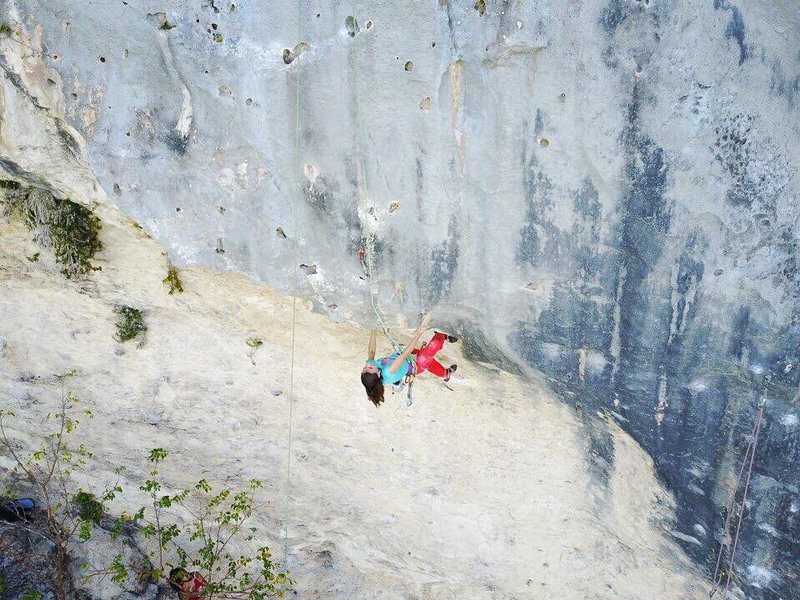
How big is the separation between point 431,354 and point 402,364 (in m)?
0.20

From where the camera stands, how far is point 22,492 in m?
7.08

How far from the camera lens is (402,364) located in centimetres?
420

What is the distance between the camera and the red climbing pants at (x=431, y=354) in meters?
4.29

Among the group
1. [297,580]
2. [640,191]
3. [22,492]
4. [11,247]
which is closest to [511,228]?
[640,191]

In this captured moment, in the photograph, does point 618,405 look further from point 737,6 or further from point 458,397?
point 737,6

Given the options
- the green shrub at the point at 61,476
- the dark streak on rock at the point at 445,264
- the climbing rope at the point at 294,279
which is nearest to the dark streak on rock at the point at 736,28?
the dark streak on rock at the point at 445,264

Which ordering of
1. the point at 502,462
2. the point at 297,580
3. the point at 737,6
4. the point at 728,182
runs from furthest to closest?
the point at 297,580
the point at 502,462
the point at 728,182
the point at 737,6

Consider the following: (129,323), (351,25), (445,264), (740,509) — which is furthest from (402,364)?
(129,323)

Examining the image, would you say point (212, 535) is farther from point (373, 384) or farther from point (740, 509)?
point (740, 509)

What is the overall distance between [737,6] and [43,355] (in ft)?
16.7

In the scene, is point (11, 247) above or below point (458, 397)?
above

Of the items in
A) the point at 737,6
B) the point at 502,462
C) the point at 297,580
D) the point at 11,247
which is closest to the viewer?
the point at 737,6

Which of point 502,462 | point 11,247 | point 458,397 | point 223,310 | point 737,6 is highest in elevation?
point 737,6

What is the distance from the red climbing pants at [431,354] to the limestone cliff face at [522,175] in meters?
0.20
